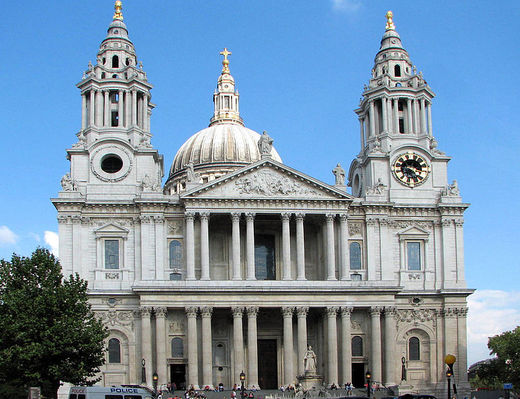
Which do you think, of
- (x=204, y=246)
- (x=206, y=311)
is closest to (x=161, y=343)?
(x=206, y=311)

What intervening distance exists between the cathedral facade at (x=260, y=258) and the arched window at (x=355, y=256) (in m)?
0.11

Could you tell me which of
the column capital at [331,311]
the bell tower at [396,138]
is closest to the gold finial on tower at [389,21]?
the bell tower at [396,138]

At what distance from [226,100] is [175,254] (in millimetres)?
39447

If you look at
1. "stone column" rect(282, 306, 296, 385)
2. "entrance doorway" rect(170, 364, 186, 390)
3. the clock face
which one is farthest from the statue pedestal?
the clock face

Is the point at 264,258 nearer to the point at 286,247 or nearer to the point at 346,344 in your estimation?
the point at 286,247

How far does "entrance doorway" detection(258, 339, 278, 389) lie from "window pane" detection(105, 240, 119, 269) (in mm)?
12751

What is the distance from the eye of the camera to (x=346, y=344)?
231 ft

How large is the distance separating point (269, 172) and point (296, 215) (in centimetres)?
392

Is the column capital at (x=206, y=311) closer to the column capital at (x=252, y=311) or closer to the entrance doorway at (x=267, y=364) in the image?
the column capital at (x=252, y=311)

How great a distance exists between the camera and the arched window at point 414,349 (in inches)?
2896

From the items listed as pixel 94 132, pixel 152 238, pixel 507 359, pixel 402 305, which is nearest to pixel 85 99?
pixel 94 132

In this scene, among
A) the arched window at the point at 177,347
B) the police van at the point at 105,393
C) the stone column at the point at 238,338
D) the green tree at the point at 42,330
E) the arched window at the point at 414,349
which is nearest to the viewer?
the police van at the point at 105,393

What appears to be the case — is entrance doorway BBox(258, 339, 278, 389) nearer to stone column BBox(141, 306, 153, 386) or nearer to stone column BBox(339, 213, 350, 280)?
stone column BBox(339, 213, 350, 280)

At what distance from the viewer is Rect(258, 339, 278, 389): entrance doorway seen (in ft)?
240
